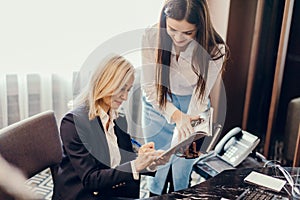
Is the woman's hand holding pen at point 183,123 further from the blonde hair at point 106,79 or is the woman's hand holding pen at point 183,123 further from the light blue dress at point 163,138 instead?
the blonde hair at point 106,79

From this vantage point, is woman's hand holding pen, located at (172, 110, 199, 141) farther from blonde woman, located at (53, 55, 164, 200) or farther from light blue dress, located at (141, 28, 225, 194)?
blonde woman, located at (53, 55, 164, 200)

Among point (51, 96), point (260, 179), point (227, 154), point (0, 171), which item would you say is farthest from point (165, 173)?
point (51, 96)

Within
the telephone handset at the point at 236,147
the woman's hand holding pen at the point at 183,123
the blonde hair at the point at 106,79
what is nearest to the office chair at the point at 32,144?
the blonde hair at the point at 106,79

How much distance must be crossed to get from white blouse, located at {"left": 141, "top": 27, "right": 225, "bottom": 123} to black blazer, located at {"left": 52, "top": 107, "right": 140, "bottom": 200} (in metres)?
0.22

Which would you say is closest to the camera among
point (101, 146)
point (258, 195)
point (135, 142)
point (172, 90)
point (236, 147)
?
point (258, 195)

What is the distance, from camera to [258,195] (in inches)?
52.0

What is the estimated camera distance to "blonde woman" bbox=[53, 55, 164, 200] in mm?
1402

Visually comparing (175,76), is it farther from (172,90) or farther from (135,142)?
(135,142)

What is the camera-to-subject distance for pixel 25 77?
2266mm

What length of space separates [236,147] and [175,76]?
0.45m

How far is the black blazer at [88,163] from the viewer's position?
55.4 inches

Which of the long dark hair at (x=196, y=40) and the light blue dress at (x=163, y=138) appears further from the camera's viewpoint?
the light blue dress at (x=163, y=138)

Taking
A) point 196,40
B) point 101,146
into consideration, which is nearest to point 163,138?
point 101,146

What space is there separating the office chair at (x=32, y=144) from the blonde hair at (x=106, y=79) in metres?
0.23
